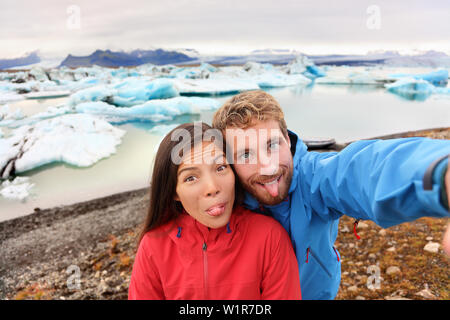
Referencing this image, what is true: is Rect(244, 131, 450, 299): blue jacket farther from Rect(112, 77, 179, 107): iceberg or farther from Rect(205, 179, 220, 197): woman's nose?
Rect(112, 77, 179, 107): iceberg

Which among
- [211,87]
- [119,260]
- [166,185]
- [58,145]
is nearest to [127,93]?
[211,87]

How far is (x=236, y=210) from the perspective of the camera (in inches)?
63.7

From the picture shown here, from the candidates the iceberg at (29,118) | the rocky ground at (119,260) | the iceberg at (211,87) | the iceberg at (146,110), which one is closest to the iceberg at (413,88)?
the iceberg at (211,87)

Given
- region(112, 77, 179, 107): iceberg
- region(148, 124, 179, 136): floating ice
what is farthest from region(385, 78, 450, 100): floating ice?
region(148, 124, 179, 136): floating ice

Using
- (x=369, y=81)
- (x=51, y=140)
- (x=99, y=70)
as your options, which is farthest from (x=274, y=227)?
(x=369, y=81)

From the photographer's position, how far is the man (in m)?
0.88

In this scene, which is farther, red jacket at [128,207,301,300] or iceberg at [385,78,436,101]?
iceberg at [385,78,436,101]

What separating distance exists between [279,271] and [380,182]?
0.76 metres

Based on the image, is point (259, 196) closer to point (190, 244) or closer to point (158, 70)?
point (190, 244)

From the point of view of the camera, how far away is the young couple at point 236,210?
1435 mm

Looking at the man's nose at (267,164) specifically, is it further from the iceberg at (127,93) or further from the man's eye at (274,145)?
the iceberg at (127,93)

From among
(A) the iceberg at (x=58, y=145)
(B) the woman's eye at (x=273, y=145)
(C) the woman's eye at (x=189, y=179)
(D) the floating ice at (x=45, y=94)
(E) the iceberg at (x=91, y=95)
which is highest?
(D) the floating ice at (x=45, y=94)

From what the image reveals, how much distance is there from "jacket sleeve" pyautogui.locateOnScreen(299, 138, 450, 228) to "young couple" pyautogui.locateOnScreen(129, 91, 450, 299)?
2 centimetres

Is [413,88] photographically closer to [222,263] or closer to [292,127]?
[292,127]
